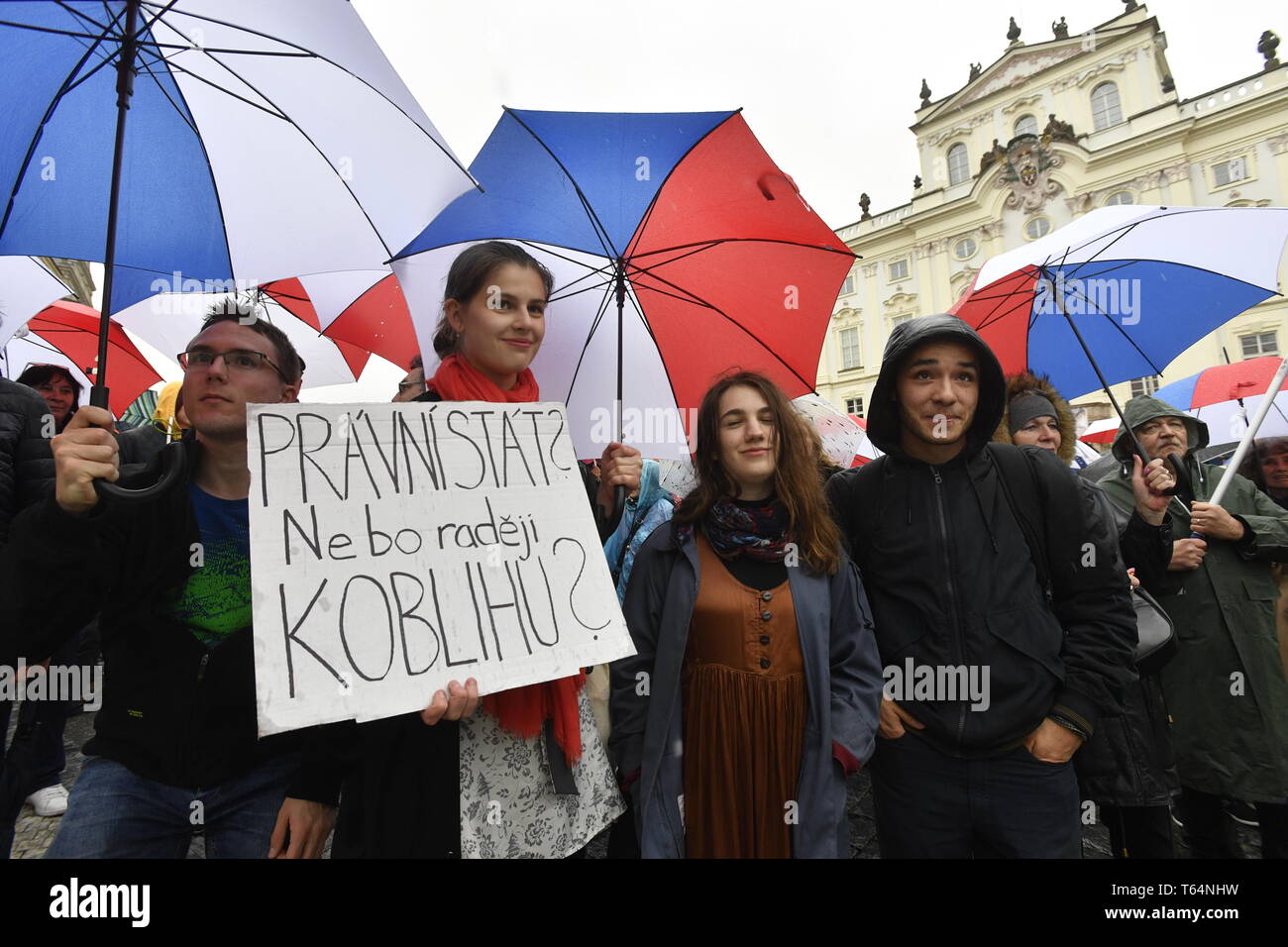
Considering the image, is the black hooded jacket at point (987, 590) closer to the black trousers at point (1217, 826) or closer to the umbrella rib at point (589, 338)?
the umbrella rib at point (589, 338)

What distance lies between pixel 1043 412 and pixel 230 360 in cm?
383

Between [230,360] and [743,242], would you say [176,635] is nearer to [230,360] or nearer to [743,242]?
[230,360]

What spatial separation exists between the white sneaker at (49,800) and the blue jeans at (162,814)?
274cm

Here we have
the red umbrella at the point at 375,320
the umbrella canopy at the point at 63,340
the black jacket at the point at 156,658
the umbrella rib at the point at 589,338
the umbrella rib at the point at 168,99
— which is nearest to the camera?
the black jacket at the point at 156,658

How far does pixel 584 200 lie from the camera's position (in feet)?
7.50

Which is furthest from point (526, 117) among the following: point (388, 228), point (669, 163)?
point (388, 228)

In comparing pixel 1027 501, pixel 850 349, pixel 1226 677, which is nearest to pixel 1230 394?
pixel 1226 677

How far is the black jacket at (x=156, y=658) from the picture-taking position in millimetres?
1328

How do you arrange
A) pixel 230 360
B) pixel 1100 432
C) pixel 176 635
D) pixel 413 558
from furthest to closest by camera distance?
1. pixel 1100 432
2. pixel 230 360
3. pixel 176 635
4. pixel 413 558

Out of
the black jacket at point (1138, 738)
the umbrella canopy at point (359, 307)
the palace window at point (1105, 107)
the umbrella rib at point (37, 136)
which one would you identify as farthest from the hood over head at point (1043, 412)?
the palace window at point (1105, 107)

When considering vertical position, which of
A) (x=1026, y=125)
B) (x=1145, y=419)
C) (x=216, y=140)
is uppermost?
(x=1026, y=125)

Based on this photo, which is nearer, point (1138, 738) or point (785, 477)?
point (785, 477)

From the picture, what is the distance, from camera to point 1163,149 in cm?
2638

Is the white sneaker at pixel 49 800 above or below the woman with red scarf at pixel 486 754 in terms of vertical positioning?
below
